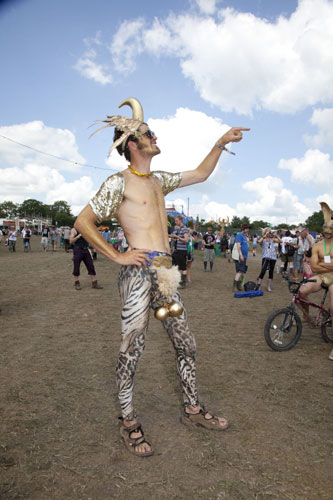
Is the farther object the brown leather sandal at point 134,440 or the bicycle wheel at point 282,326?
the bicycle wheel at point 282,326

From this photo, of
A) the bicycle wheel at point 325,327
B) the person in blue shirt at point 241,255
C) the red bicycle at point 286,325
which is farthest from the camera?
the person in blue shirt at point 241,255

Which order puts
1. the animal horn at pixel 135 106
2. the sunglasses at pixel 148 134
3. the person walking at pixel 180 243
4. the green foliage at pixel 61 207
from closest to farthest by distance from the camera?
the sunglasses at pixel 148 134 < the animal horn at pixel 135 106 < the person walking at pixel 180 243 < the green foliage at pixel 61 207

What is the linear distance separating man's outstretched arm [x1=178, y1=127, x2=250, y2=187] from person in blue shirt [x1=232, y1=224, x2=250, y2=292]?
6993mm

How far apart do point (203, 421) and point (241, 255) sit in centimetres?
738

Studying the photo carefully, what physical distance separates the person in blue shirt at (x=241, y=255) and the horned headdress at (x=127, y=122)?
7509 mm

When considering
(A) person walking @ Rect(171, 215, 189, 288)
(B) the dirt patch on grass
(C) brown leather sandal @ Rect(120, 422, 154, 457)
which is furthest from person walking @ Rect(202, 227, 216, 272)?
(C) brown leather sandal @ Rect(120, 422, 154, 457)

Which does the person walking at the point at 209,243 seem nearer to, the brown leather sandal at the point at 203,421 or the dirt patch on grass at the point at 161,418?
the dirt patch on grass at the point at 161,418

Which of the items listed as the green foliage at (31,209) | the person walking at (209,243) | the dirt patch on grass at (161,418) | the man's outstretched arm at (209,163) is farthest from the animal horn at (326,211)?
the green foliage at (31,209)

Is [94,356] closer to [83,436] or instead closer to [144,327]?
[83,436]

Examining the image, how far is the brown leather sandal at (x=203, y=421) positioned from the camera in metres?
2.87

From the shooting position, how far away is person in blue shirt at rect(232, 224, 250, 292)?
10.0m

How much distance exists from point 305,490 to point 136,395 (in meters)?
1.76

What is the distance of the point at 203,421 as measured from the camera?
2.89 metres

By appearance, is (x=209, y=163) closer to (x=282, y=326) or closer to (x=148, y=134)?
(x=148, y=134)
